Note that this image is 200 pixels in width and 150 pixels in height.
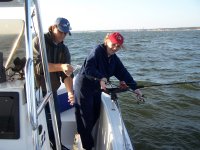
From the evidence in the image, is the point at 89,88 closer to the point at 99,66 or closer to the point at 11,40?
the point at 99,66

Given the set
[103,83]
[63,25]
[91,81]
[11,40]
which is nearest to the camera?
[11,40]

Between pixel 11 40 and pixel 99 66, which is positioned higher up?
pixel 11 40

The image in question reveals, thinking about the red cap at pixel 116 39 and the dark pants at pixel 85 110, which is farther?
the dark pants at pixel 85 110

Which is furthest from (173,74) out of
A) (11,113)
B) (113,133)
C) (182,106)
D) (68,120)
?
(11,113)

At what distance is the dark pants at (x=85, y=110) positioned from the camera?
3.53m

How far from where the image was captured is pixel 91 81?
3.52 m

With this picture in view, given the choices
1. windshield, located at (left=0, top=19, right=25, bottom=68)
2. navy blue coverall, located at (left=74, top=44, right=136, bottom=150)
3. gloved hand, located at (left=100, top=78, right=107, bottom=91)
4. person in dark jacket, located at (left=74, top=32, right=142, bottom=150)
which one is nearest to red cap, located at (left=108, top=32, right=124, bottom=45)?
person in dark jacket, located at (left=74, top=32, right=142, bottom=150)

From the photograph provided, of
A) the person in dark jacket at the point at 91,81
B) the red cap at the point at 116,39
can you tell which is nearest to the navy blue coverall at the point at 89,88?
the person in dark jacket at the point at 91,81

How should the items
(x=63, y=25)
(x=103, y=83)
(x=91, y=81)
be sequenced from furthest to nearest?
(x=91, y=81)
(x=103, y=83)
(x=63, y=25)

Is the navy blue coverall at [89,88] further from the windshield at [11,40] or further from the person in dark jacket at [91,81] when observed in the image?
the windshield at [11,40]

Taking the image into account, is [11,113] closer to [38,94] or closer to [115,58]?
[38,94]

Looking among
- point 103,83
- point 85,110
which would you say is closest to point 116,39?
point 103,83

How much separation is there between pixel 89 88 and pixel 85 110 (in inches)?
10.2

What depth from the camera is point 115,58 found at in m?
3.74
